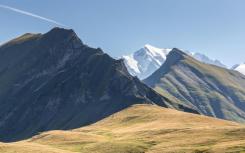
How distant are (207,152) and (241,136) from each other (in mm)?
25144

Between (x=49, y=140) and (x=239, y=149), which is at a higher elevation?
(x=49, y=140)

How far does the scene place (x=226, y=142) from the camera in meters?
138

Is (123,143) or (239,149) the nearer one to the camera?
(239,149)

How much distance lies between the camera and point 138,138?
17050 cm

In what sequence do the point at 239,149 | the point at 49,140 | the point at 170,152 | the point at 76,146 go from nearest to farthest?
the point at 239,149 → the point at 170,152 → the point at 76,146 → the point at 49,140

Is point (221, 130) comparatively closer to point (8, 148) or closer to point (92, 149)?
point (92, 149)

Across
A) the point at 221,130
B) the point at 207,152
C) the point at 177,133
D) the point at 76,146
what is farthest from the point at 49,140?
the point at 207,152

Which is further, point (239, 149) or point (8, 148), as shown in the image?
point (8, 148)

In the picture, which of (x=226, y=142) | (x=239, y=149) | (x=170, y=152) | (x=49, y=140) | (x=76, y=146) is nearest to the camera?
(x=239, y=149)

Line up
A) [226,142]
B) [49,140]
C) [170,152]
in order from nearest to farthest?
[170,152], [226,142], [49,140]

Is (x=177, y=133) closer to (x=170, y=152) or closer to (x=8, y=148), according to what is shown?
(x=170, y=152)

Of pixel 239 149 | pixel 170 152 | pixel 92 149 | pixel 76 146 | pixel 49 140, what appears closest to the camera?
pixel 239 149

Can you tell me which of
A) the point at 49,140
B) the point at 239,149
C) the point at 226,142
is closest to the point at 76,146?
the point at 49,140

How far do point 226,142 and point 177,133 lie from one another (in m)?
34.4
